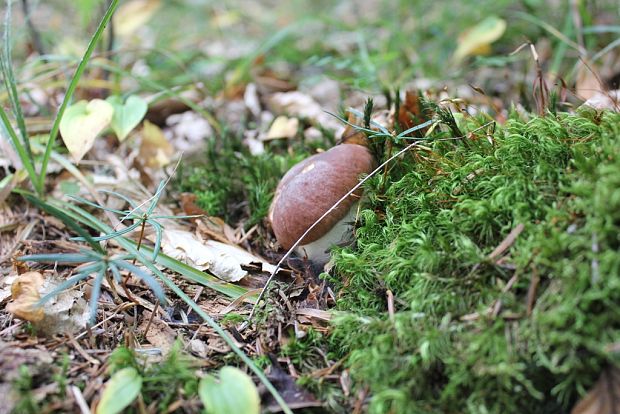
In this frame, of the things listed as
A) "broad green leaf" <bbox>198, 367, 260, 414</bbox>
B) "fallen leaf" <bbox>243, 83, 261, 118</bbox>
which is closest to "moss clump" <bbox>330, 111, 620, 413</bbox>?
"broad green leaf" <bbox>198, 367, 260, 414</bbox>

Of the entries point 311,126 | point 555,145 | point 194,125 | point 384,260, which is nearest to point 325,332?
point 384,260

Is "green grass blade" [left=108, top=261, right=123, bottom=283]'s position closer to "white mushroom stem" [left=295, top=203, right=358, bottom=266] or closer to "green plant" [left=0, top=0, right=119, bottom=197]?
"white mushroom stem" [left=295, top=203, right=358, bottom=266]

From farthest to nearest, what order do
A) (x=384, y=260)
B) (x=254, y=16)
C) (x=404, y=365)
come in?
(x=254, y=16)
(x=384, y=260)
(x=404, y=365)

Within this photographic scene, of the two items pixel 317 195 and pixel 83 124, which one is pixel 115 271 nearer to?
pixel 317 195

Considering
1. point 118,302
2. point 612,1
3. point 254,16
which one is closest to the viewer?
point 118,302

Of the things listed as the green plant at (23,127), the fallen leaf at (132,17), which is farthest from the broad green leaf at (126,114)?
the fallen leaf at (132,17)

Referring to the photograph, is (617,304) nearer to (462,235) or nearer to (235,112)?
(462,235)
